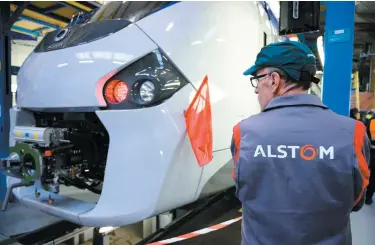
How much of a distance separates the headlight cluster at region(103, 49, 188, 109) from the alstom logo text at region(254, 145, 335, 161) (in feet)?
3.10

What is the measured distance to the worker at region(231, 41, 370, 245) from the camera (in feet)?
3.45

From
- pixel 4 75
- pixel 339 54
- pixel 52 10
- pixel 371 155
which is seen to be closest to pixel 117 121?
pixel 339 54

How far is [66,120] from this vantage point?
242cm

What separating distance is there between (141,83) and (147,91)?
0.22 feet

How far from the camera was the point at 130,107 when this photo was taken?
1.93 metres

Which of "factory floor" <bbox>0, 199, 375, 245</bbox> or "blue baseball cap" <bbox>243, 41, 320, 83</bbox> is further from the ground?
"blue baseball cap" <bbox>243, 41, 320, 83</bbox>

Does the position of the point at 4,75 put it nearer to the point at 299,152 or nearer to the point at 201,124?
the point at 201,124

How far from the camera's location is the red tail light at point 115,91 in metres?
1.95

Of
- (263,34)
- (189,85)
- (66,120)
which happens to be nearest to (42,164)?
(66,120)

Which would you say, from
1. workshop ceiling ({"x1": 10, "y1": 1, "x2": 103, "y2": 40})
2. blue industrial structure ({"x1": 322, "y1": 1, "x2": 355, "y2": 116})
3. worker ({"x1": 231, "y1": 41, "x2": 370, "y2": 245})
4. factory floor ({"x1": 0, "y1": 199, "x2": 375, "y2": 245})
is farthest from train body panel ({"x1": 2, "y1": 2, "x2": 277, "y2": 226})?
workshop ceiling ({"x1": 10, "y1": 1, "x2": 103, "y2": 40})

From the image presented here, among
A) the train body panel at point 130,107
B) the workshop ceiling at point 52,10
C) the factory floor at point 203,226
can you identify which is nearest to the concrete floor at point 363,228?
the factory floor at point 203,226

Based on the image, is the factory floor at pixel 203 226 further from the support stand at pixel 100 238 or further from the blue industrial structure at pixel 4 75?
the blue industrial structure at pixel 4 75

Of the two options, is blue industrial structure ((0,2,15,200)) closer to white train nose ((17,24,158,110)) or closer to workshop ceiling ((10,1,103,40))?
workshop ceiling ((10,1,103,40))

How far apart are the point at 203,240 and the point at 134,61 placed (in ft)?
5.36
